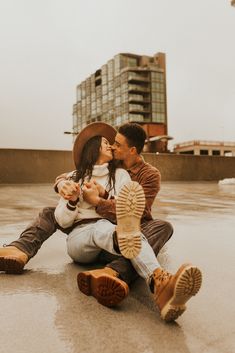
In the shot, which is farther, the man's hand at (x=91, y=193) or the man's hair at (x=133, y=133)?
the man's hair at (x=133, y=133)

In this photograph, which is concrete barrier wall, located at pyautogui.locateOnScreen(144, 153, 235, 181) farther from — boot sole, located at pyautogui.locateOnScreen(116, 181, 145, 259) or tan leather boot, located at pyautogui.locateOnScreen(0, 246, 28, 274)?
boot sole, located at pyautogui.locateOnScreen(116, 181, 145, 259)

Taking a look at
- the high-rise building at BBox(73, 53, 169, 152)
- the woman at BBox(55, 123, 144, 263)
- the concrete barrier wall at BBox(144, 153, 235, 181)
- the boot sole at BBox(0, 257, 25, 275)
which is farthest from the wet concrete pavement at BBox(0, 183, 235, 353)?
the high-rise building at BBox(73, 53, 169, 152)

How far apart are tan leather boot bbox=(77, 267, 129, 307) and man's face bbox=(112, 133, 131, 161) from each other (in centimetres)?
83

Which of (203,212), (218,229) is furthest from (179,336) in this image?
(203,212)

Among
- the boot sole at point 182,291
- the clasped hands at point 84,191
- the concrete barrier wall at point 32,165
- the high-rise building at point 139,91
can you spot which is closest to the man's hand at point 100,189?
the clasped hands at point 84,191

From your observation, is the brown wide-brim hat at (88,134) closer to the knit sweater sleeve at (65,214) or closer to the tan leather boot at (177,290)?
the knit sweater sleeve at (65,214)

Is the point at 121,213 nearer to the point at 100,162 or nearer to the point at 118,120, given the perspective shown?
the point at 100,162

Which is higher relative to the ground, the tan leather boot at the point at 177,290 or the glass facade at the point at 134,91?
the glass facade at the point at 134,91

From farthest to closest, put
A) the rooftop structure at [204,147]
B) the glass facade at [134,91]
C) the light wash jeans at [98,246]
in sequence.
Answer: the glass facade at [134,91] → the rooftop structure at [204,147] → the light wash jeans at [98,246]

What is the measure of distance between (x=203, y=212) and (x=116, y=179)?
304 cm

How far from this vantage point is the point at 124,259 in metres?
1.84

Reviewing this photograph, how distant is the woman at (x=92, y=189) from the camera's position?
2.04m

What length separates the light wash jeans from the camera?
68.1 inches

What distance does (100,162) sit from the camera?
7.68 ft
